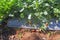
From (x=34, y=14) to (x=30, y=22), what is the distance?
16 cm

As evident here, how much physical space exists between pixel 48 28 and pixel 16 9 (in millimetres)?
654

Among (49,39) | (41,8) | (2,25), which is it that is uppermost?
(41,8)

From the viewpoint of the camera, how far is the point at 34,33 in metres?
3.92

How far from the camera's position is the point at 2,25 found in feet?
13.2

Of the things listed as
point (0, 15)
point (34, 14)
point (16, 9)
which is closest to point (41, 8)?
point (34, 14)

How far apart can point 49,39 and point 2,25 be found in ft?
2.80

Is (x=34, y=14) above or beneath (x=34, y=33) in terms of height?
above

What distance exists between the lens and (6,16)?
13.2ft

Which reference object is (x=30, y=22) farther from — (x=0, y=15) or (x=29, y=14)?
(x=0, y=15)

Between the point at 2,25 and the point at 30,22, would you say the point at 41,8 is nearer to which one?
the point at 30,22

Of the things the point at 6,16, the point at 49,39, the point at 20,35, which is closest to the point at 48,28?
the point at 49,39

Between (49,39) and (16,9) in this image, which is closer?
(49,39)

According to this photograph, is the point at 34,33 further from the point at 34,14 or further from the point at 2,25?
the point at 2,25

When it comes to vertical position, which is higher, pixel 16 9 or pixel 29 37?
pixel 16 9
